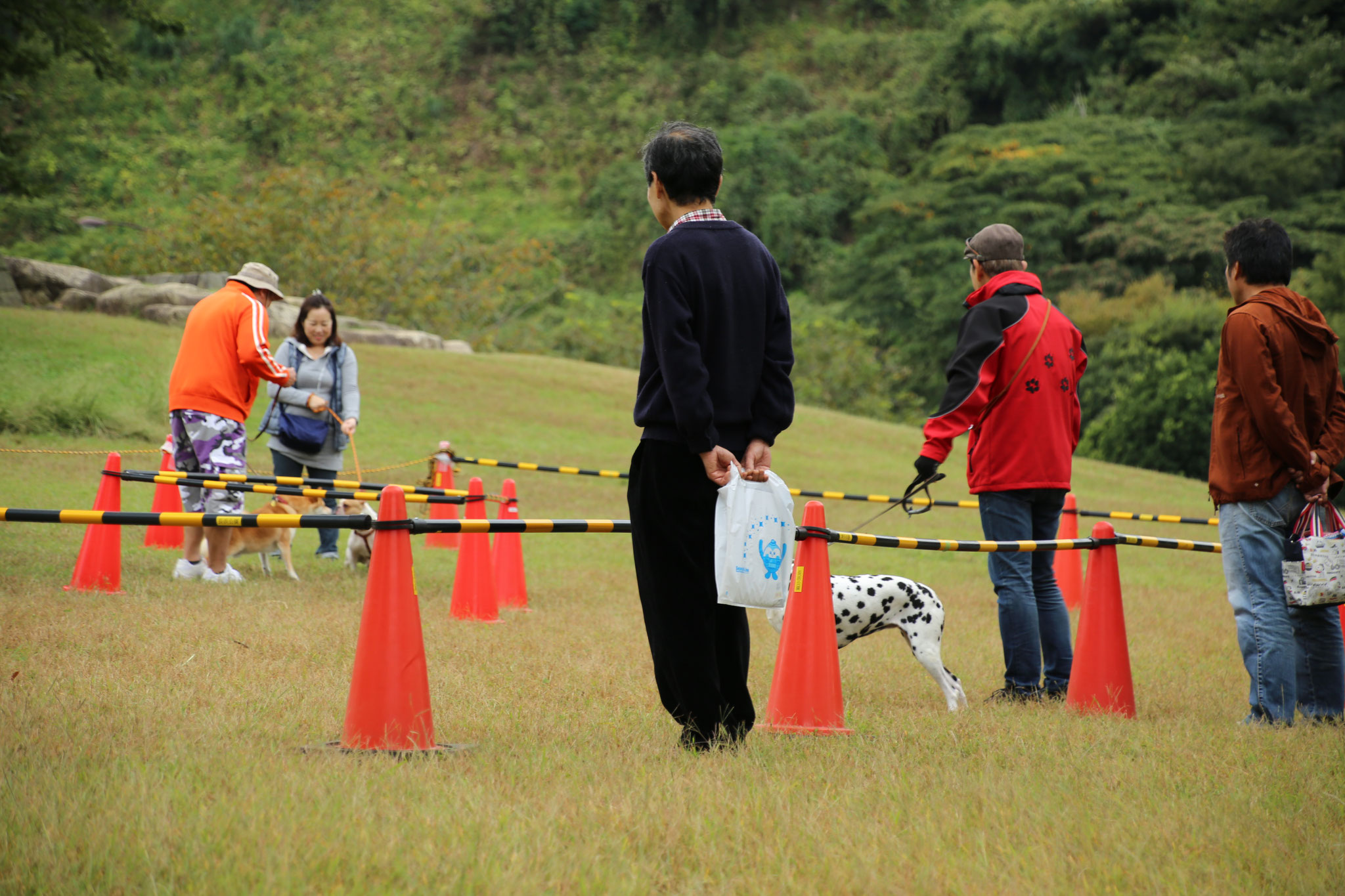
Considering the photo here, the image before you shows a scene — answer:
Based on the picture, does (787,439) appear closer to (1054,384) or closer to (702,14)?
(1054,384)

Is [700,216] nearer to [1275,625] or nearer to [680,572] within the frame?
[680,572]

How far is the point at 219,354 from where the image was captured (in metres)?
7.48

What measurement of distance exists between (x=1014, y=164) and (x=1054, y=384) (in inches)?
1549

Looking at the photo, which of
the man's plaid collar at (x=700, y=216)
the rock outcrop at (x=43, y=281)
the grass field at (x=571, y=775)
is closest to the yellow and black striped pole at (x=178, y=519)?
the grass field at (x=571, y=775)

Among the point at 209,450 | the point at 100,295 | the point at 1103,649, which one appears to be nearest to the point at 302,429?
the point at 209,450

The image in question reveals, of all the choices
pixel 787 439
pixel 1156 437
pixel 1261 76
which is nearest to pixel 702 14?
pixel 1261 76

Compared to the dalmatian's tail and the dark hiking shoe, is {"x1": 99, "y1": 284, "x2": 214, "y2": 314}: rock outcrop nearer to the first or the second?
the dalmatian's tail

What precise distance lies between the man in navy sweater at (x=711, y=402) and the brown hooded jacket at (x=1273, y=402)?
232 centimetres

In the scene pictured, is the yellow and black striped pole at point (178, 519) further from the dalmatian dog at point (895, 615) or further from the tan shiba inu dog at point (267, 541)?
the tan shiba inu dog at point (267, 541)

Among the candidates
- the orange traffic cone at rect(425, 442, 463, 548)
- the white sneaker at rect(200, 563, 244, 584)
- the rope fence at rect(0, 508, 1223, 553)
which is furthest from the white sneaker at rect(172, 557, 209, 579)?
the rope fence at rect(0, 508, 1223, 553)

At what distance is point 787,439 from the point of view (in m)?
24.1

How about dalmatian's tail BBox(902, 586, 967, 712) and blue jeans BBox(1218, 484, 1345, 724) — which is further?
dalmatian's tail BBox(902, 586, 967, 712)

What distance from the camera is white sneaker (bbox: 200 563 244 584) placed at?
781 centimetres

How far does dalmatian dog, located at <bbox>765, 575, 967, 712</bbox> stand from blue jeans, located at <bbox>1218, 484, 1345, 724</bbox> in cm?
130
